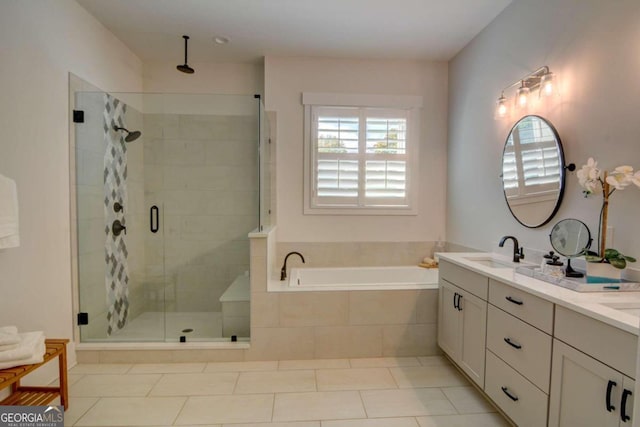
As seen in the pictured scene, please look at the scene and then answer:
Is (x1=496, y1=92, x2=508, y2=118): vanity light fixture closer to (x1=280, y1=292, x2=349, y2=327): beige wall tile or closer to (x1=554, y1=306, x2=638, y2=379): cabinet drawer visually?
(x1=554, y1=306, x2=638, y2=379): cabinet drawer

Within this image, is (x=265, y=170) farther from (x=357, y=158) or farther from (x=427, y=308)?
(x=427, y=308)

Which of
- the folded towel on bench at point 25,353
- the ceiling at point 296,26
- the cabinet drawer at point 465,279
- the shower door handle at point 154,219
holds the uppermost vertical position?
the ceiling at point 296,26

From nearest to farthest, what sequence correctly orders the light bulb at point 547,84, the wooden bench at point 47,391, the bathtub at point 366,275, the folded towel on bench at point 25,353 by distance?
the folded towel on bench at point 25,353
the wooden bench at point 47,391
the light bulb at point 547,84
the bathtub at point 366,275

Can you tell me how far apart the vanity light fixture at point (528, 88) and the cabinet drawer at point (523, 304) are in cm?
134

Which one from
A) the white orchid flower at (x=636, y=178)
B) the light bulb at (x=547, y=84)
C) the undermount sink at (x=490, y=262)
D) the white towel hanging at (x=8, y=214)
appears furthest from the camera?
the undermount sink at (x=490, y=262)

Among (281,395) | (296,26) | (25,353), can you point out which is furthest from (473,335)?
(296,26)

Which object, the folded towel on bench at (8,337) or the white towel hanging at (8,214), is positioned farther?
the white towel hanging at (8,214)

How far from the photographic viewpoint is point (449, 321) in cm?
246

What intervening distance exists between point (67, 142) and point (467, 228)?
350 centimetres

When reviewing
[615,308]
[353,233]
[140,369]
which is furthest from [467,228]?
[140,369]

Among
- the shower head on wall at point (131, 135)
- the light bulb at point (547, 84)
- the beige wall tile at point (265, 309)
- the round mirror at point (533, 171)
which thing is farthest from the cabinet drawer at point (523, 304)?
the shower head on wall at point (131, 135)

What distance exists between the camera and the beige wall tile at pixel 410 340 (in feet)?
8.83

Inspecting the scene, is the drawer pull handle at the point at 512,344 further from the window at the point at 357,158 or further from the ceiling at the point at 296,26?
the ceiling at the point at 296,26

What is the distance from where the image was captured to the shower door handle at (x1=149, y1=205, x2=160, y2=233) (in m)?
3.06
